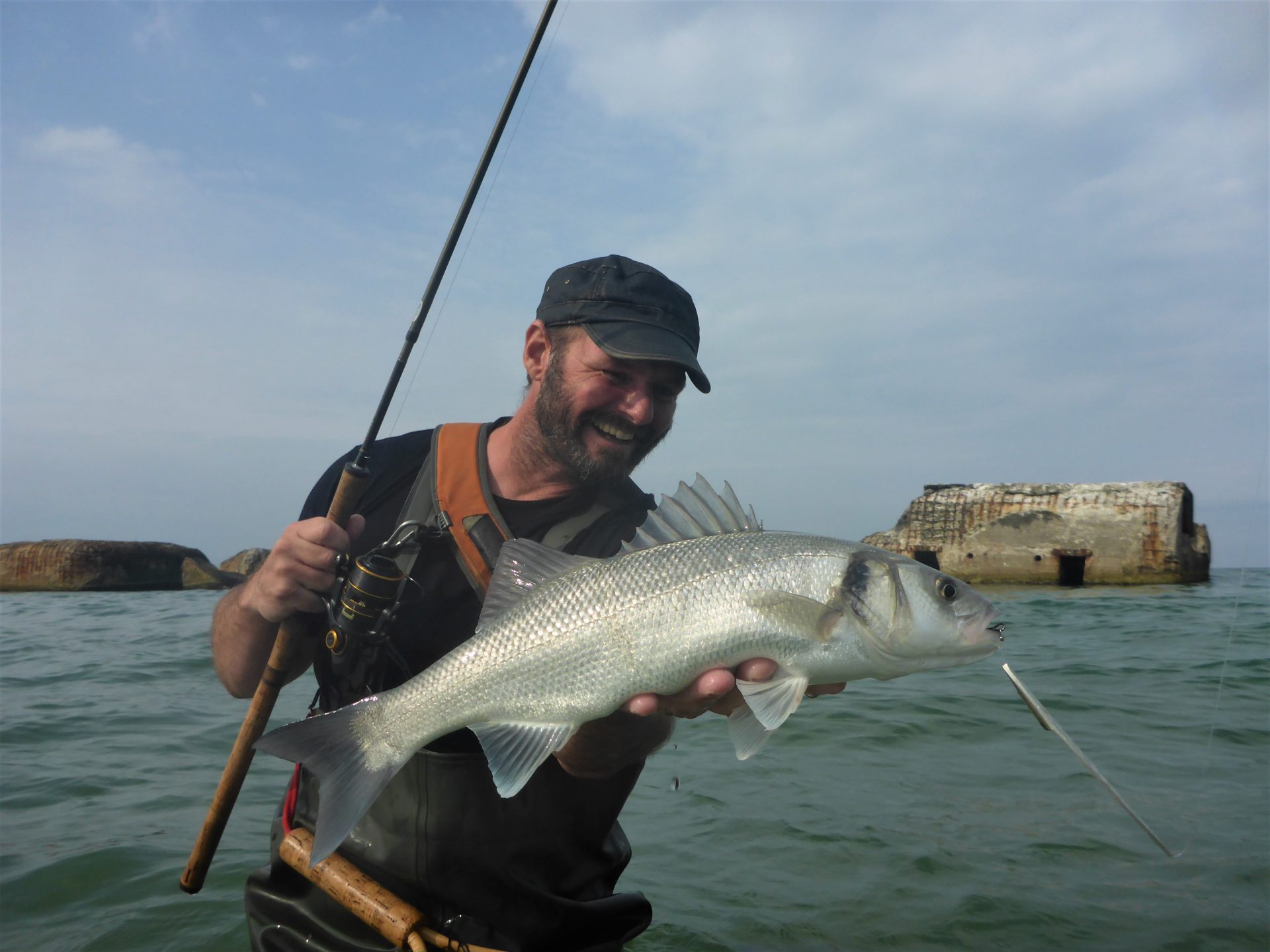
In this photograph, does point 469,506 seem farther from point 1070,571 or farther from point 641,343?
point 1070,571

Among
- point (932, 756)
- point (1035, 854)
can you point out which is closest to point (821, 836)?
point (1035, 854)

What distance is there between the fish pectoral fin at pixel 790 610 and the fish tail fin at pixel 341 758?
1.14 m

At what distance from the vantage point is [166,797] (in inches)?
217

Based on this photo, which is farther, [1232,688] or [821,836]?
[1232,688]

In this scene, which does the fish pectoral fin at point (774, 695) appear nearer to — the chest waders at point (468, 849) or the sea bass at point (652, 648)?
the sea bass at point (652, 648)

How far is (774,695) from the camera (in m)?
2.44

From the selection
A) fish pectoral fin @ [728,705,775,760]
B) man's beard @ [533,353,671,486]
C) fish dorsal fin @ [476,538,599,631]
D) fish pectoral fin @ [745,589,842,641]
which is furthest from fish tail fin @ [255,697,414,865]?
man's beard @ [533,353,671,486]

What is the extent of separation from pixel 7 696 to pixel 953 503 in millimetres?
14648

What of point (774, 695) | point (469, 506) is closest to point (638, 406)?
point (469, 506)

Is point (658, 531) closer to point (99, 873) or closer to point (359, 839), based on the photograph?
point (359, 839)

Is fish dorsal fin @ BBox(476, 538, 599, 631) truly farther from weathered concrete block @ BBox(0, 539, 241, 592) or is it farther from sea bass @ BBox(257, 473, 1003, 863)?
weathered concrete block @ BBox(0, 539, 241, 592)

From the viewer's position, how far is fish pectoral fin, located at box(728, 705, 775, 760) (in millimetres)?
2471

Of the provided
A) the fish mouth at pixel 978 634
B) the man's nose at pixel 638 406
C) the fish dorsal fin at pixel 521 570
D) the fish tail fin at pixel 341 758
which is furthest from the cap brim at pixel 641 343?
the fish tail fin at pixel 341 758

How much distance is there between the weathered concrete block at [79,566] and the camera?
59.0ft
